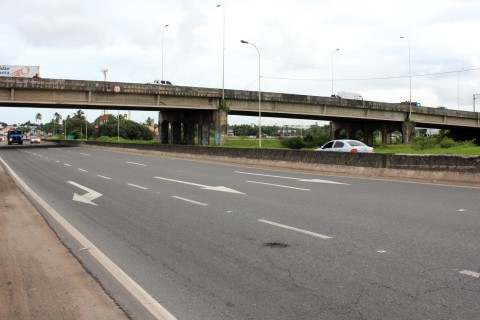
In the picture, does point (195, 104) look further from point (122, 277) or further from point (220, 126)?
point (122, 277)

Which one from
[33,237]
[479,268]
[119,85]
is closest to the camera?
[479,268]

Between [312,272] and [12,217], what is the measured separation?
7550 mm

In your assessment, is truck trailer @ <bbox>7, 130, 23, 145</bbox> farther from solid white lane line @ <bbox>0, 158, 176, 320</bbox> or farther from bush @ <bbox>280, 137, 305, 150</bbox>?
solid white lane line @ <bbox>0, 158, 176, 320</bbox>

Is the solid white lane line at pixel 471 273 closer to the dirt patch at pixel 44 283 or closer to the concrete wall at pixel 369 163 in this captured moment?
the dirt patch at pixel 44 283

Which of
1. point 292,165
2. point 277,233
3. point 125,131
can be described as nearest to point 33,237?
point 277,233

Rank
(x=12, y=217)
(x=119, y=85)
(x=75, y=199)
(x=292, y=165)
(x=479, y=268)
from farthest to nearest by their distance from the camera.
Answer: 1. (x=119, y=85)
2. (x=292, y=165)
3. (x=75, y=199)
4. (x=12, y=217)
5. (x=479, y=268)

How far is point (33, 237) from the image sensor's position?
25.4ft

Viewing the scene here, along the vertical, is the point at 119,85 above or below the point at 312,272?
above

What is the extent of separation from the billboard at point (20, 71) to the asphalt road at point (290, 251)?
4466 centimetres

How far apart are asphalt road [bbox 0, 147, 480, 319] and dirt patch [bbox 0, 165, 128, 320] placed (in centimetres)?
22

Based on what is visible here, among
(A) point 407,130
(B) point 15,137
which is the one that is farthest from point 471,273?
(B) point 15,137

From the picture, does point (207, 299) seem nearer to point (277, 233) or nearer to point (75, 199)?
point (277, 233)

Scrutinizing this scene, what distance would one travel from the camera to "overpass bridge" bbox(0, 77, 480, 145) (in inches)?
1704

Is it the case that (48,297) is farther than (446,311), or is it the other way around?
(48,297)
